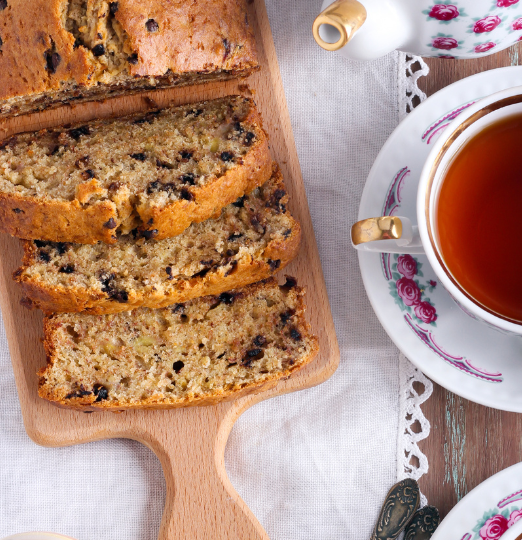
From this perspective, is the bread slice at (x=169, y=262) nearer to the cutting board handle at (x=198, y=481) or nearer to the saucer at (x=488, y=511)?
the cutting board handle at (x=198, y=481)

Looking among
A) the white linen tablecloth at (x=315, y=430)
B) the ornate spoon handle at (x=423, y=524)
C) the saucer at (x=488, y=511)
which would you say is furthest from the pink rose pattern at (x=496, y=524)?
the white linen tablecloth at (x=315, y=430)

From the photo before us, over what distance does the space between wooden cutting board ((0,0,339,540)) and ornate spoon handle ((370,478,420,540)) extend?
0.46m

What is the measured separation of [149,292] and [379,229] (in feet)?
2.73

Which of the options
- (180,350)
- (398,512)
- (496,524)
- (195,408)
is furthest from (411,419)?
(180,350)

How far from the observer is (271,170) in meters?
2.21

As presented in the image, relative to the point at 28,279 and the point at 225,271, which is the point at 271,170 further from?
the point at 28,279

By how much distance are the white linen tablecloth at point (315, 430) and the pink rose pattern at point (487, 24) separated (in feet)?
2.09

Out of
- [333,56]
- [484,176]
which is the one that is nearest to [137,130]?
[333,56]

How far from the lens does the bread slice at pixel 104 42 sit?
1953 mm

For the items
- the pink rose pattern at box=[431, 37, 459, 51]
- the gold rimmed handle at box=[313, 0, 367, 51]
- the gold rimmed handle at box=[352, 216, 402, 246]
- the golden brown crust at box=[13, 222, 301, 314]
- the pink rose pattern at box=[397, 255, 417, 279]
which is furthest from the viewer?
the pink rose pattern at box=[397, 255, 417, 279]

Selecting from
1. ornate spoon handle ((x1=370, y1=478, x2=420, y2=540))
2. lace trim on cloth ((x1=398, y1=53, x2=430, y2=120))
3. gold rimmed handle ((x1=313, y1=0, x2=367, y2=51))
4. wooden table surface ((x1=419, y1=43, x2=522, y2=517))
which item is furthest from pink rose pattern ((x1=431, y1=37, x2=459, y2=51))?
ornate spoon handle ((x1=370, y1=478, x2=420, y2=540))

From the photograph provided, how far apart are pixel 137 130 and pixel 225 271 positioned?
61 centimetres

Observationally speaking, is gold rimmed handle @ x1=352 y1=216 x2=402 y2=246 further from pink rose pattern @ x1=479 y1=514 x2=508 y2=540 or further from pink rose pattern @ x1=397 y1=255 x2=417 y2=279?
pink rose pattern @ x1=479 y1=514 x2=508 y2=540

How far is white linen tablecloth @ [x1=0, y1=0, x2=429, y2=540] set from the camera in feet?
7.90
